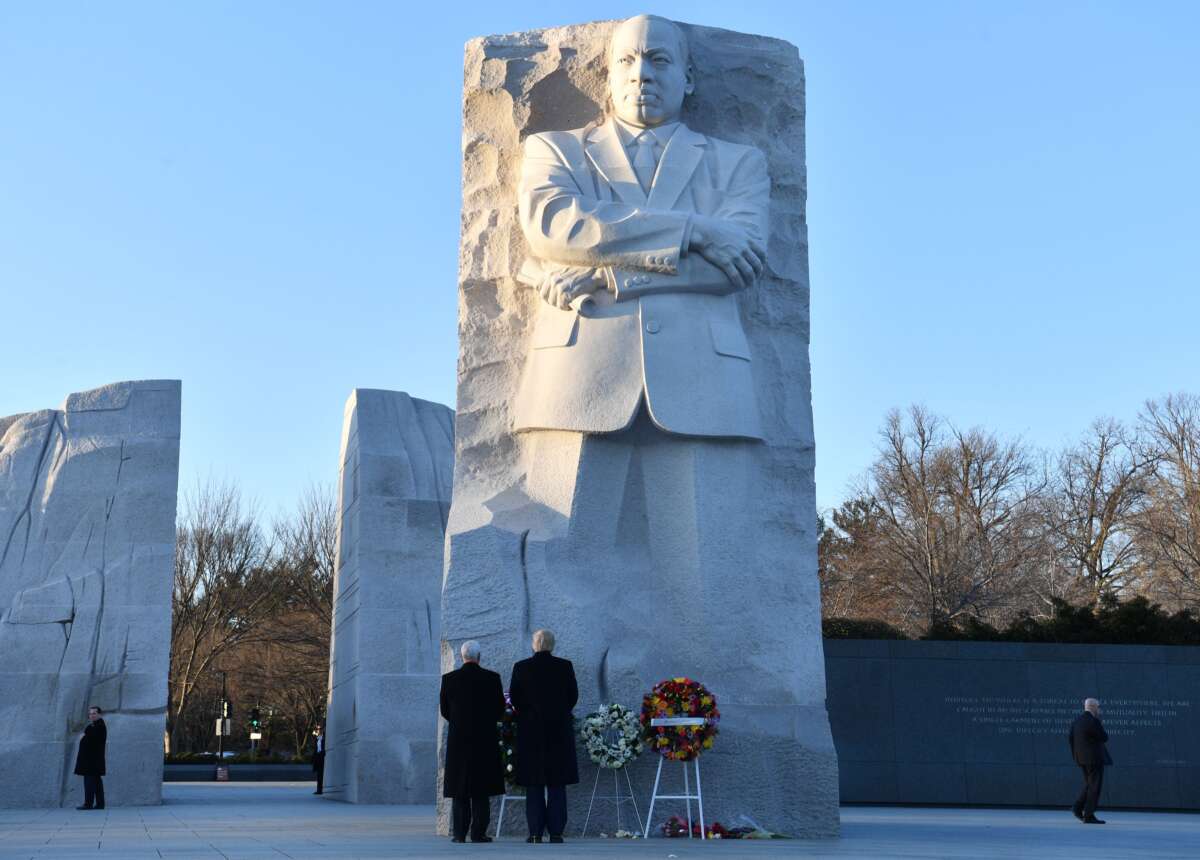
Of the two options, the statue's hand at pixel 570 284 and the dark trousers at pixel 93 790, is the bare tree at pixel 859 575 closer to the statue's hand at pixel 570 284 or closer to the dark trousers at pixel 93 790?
the dark trousers at pixel 93 790

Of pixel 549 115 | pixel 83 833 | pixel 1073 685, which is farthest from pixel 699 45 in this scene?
pixel 1073 685

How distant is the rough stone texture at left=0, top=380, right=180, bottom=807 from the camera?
1373 cm

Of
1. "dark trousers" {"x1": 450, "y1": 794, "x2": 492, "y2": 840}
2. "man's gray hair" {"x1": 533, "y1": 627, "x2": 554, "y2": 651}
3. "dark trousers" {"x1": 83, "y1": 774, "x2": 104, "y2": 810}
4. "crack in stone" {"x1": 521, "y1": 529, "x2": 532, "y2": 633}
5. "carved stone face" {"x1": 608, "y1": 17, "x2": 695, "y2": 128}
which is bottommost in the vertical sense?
"dark trousers" {"x1": 83, "y1": 774, "x2": 104, "y2": 810}

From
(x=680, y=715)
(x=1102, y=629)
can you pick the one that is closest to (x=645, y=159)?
(x=680, y=715)

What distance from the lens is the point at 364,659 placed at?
47.4 feet

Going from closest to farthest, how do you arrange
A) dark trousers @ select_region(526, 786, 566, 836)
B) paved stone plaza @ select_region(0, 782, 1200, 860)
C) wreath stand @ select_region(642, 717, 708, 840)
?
1. paved stone plaza @ select_region(0, 782, 1200, 860)
2. dark trousers @ select_region(526, 786, 566, 836)
3. wreath stand @ select_region(642, 717, 708, 840)

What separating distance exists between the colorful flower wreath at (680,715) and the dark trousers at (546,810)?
26.1 inches

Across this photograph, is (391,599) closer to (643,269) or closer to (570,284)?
(570,284)

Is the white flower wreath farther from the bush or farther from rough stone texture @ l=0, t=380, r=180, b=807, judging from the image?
the bush

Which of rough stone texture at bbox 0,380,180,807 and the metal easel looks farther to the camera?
rough stone texture at bbox 0,380,180,807

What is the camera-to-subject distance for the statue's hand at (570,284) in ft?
26.7

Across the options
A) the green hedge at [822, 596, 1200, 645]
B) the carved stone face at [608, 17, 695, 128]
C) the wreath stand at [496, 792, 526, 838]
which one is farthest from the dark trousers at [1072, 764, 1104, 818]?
the carved stone face at [608, 17, 695, 128]

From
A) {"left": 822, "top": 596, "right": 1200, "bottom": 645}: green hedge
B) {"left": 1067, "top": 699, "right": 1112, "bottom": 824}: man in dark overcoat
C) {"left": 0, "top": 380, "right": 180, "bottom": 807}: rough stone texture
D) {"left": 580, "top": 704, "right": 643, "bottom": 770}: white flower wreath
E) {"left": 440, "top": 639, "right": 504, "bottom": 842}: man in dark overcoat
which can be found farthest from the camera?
{"left": 822, "top": 596, "right": 1200, "bottom": 645}: green hedge

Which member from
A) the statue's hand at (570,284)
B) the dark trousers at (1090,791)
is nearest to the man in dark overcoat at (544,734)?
the statue's hand at (570,284)
